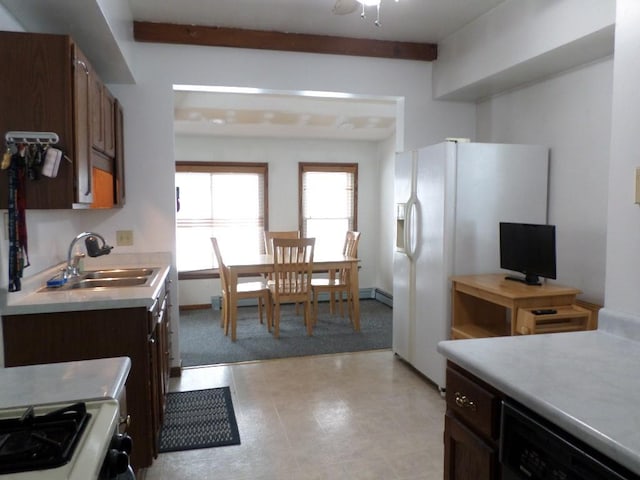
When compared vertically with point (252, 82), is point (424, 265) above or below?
below

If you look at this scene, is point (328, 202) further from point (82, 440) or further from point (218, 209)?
point (82, 440)

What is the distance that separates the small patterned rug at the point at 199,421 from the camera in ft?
8.71

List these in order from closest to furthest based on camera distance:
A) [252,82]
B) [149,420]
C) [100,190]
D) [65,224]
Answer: [149,420], [100,190], [65,224], [252,82]

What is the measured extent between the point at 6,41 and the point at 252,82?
1884mm

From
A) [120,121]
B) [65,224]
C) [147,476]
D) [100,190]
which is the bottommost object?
[147,476]

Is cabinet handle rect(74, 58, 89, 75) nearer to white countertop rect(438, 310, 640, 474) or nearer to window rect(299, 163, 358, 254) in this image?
white countertop rect(438, 310, 640, 474)

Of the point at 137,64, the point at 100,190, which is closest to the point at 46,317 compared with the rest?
the point at 100,190

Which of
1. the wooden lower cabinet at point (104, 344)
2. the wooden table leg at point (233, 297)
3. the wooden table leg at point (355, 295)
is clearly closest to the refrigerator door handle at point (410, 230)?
the wooden table leg at point (355, 295)

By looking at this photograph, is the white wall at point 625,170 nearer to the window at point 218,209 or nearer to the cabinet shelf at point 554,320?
the cabinet shelf at point 554,320

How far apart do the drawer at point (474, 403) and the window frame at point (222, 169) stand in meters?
4.71

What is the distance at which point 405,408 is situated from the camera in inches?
122

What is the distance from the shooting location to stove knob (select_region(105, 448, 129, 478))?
987mm

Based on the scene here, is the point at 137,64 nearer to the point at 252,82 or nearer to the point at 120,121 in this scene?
the point at 120,121

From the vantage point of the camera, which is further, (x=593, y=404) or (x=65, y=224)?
(x=65, y=224)
